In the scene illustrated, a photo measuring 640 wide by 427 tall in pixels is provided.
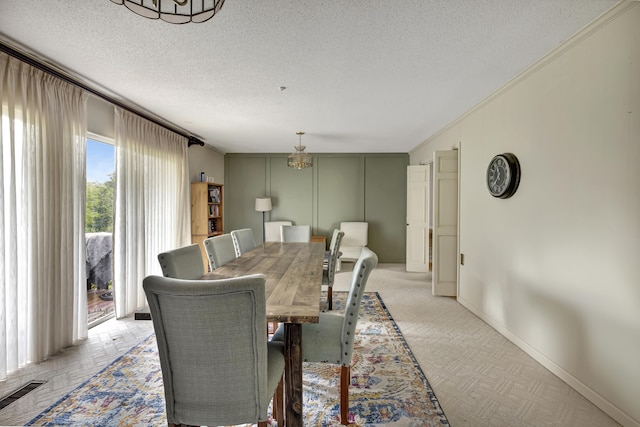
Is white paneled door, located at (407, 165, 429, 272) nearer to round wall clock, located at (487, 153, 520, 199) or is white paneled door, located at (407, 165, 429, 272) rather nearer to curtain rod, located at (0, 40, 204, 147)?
round wall clock, located at (487, 153, 520, 199)

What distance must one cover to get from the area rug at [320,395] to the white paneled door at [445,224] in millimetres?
1771

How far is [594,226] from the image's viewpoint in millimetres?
1978

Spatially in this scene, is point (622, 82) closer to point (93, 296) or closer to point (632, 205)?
point (632, 205)

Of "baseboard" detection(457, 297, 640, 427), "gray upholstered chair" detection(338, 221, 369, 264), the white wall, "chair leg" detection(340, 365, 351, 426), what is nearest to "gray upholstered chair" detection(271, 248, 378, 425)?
"chair leg" detection(340, 365, 351, 426)

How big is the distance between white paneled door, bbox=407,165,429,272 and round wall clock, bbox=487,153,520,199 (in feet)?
8.14

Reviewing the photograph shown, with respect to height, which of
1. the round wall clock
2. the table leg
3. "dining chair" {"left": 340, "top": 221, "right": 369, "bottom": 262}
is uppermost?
the round wall clock

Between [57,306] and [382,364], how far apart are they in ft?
8.89

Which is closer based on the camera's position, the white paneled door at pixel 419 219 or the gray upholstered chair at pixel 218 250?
the gray upholstered chair at pixel 218 250

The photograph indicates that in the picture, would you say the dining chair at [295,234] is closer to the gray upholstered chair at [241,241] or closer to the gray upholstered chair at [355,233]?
the gray upholstered chair at [241,241]

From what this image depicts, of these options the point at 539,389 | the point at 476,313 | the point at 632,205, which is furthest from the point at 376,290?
the point at 632,205

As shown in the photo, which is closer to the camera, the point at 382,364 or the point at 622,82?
the point at 622,82

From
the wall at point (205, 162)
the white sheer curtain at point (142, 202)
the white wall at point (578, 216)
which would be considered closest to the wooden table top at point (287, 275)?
the white sheer curtain at point (142, 202)

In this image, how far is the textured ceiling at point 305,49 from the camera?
6.00 ft

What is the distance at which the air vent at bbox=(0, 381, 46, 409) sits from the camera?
1.94 meters
